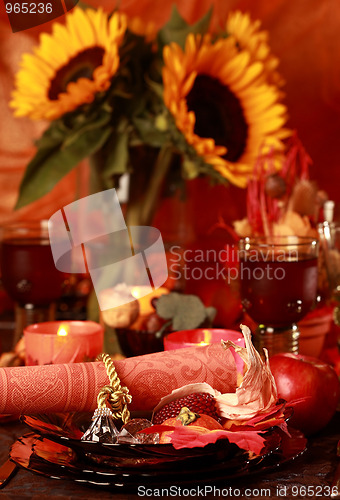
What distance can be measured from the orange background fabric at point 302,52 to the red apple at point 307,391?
0.73m

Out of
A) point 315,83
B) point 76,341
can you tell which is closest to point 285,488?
point 76,341

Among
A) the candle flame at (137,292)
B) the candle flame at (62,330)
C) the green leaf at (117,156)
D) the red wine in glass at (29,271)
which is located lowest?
the candle flame at (62,330)

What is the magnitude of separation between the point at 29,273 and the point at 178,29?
481 millimetres

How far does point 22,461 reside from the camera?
0.48 m

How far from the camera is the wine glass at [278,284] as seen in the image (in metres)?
0.69

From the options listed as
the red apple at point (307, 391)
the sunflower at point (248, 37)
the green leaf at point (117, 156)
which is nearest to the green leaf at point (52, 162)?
the green leaf at point (117, 156)

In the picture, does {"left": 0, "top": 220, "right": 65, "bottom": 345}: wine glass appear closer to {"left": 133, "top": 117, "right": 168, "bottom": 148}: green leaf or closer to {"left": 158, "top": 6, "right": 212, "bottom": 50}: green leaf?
{"left": 133, "top": 117, "right": 168, "bottom": 148}: green leaf

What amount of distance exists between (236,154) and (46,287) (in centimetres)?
36

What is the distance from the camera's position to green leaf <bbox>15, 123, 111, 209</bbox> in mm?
1009

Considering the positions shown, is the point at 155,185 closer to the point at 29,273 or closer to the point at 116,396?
the point at 29,273

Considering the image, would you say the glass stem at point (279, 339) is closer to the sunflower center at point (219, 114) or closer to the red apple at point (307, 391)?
the red apple at point (307, 391)

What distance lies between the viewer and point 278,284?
69 cm

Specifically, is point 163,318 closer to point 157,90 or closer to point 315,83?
point 157,90

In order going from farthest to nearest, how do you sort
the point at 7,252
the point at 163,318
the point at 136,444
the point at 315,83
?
the point at 315,83
the point at 7,252
the point at 163,318
the point at 136,444
